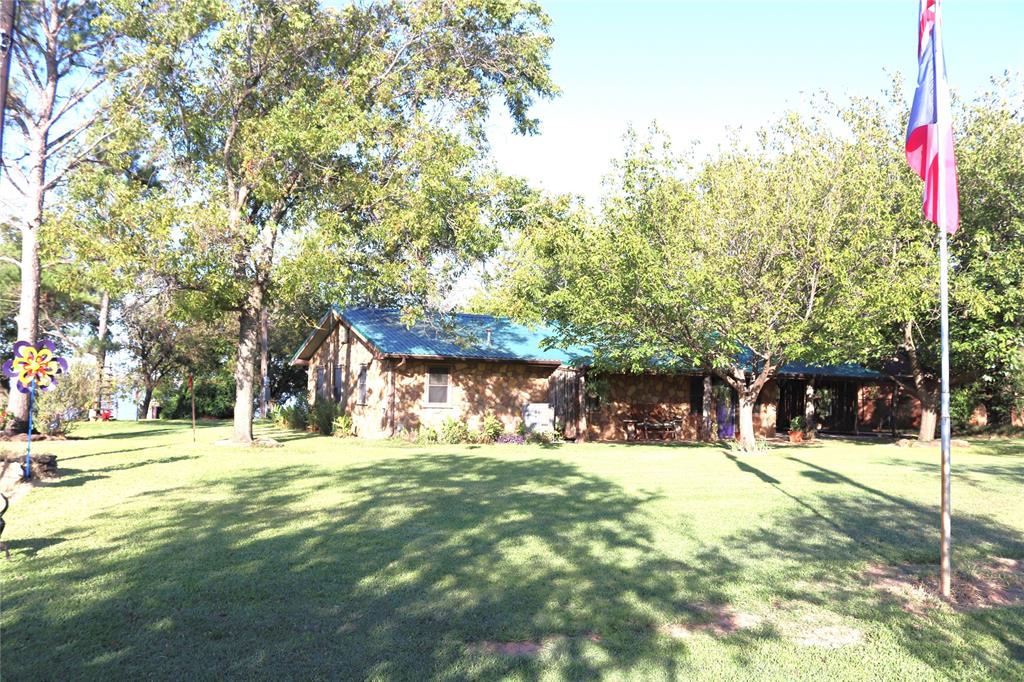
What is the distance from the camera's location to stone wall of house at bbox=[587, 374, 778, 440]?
86.9ft

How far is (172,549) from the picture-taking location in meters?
7.57

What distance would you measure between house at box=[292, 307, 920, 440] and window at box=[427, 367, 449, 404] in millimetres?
34

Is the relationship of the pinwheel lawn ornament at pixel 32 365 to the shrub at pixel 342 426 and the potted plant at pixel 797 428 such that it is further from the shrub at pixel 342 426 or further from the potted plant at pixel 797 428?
the potted plant at pixel 797 428

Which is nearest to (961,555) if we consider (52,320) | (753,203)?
(753,203)

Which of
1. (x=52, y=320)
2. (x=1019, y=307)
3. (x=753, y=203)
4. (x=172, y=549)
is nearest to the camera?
(x=172, y=549)

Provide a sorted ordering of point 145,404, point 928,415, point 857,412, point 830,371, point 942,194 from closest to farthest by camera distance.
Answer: point 942,194
point 928,415
point 830,371
point 857,412
point 145,404

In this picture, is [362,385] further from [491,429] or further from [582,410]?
[582,410]

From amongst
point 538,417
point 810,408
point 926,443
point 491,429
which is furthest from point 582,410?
point 926,443

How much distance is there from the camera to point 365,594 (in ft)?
20.1

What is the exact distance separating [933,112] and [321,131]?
1518cm

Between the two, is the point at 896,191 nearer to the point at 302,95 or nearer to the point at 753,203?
the point at 753,203

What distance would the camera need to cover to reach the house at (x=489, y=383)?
24094mm

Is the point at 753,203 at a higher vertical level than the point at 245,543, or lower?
higher

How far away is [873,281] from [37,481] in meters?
19.2
